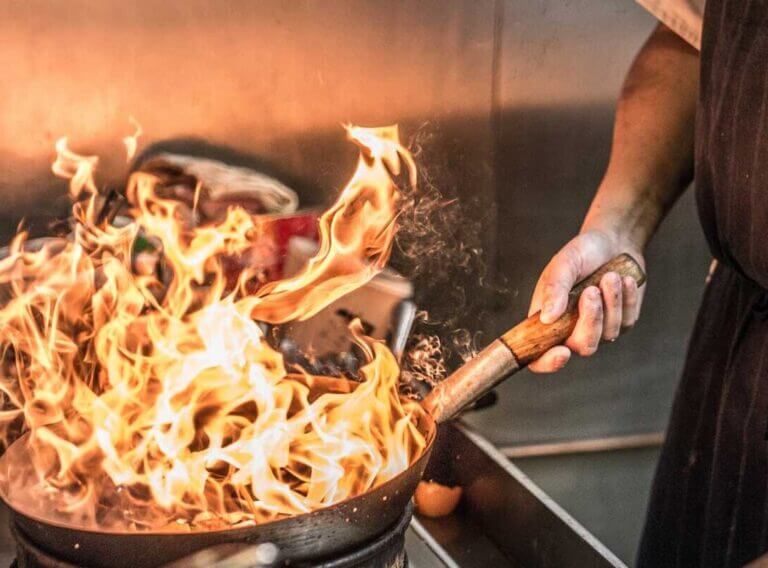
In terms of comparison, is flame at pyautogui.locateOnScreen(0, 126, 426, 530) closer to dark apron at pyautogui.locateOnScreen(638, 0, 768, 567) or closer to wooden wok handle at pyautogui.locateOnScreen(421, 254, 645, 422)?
wooden wok handle at pyautogui.locateOnScreen(421, 254, 645, 422)

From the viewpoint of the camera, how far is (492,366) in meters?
1.25

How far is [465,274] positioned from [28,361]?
1207 millimetres

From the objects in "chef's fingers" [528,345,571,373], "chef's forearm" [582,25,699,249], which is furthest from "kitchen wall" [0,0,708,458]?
"chef's fingers" [528,345,571,373]

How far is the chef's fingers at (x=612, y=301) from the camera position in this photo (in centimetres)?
138

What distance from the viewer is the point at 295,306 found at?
1.68 m

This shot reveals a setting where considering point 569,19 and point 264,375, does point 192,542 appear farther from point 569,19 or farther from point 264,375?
point 569,19

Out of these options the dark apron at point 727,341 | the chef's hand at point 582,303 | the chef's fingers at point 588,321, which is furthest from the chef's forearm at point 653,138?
the chef's fingers at point 588,321

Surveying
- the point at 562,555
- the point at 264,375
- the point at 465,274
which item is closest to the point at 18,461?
the point at 264,375

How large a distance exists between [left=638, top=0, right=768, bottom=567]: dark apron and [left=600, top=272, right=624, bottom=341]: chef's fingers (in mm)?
292

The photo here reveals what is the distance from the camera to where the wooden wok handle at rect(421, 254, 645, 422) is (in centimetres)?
124

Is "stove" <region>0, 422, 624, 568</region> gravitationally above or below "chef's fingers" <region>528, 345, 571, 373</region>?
below

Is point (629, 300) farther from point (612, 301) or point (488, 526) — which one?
point (488, 526)

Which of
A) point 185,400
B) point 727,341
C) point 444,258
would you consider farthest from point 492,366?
point 444,258

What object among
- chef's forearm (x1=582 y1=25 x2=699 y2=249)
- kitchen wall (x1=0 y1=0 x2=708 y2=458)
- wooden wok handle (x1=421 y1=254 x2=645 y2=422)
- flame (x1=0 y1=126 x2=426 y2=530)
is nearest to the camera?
flame (x1=0 y1=126 x2=426 y2=530)
